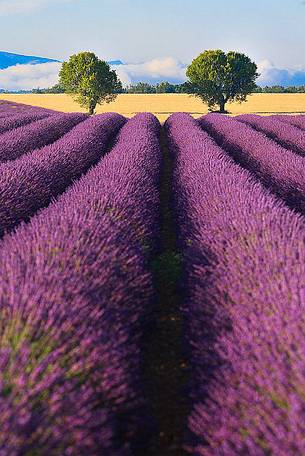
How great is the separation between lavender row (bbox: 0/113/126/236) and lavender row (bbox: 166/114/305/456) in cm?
188

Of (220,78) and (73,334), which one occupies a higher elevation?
(73,334)

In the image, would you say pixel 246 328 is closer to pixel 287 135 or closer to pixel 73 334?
pixel 73 334

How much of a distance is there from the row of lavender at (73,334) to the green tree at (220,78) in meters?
40.3

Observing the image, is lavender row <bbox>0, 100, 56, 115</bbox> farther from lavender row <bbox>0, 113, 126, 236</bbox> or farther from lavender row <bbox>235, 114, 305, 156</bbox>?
lavender row <bbox>0, 113, 126, 236</bbox>

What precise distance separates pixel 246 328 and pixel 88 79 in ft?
124

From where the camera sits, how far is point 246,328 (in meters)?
2.38

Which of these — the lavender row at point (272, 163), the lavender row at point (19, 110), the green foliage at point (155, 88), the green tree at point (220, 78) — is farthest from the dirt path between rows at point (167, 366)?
the green foliage at point (155, 88)

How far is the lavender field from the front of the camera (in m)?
1.82

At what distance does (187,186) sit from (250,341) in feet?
12.9

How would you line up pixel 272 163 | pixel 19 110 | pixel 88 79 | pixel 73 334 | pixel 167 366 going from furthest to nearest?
pixel 88 79, pixel 19 110, pixel 272 163, pixel 167 366, pixel 73 334

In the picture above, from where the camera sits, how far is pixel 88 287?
9.03 ft

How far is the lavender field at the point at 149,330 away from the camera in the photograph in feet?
5.98

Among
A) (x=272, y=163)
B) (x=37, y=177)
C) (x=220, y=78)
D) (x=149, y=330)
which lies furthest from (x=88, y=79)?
(x=149, y=330)

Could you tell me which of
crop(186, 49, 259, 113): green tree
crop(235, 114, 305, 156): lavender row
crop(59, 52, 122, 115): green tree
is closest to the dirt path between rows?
crop(235, 114, 305, 156): lavender row
